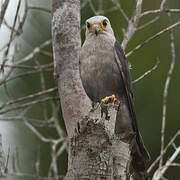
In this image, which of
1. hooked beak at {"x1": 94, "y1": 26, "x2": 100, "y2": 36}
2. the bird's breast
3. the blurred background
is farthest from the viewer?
the blurred background

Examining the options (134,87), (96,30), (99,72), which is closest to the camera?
(99,72)

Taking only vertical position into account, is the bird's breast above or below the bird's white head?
below

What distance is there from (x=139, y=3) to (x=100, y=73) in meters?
0.88

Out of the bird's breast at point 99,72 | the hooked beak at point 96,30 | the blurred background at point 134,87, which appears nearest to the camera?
the bird's breast at point 99,72

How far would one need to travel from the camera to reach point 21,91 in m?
7.73

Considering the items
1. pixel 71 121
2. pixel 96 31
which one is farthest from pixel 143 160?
pixel 96 31

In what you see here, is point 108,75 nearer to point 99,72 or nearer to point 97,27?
point 99,72

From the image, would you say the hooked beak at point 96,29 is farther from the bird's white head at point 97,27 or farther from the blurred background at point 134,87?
the blurred background at point 134,87

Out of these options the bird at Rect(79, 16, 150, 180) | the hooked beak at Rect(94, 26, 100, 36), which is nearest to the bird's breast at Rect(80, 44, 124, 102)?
the bird at Rect(79, 16, 150, 180)

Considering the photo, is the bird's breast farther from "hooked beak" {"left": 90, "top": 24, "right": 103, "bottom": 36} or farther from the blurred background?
the blurred background

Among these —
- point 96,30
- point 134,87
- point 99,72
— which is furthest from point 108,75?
point 134,87

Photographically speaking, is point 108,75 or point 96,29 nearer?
point 108,75

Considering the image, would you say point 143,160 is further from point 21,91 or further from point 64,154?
point 21,91

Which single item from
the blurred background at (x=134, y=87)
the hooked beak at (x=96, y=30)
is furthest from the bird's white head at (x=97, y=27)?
the blurred background at (x=134, y=87)
